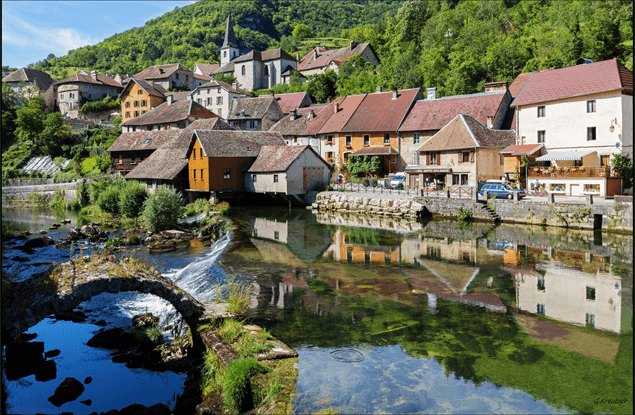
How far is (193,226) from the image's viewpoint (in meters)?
34.2

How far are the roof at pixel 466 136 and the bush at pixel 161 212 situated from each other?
24.0m

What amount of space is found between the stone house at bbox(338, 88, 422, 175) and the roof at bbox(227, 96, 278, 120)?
16.5 m

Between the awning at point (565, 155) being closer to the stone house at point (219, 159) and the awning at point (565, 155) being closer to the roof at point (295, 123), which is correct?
the stone house at point (219, 159)

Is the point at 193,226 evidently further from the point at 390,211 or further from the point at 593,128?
the point at 593,128

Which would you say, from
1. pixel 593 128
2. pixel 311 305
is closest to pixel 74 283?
pixel 311 305

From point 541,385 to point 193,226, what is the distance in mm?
28144

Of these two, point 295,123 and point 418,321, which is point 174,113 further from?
point 418,321

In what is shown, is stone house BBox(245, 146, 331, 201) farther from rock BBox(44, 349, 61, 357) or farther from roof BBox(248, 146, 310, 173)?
rock BBox(44, 349, 61, 357)

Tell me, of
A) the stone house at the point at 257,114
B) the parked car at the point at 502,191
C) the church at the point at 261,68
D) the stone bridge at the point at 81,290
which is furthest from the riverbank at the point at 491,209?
the church at the point at 261,68

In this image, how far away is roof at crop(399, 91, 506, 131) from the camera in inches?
1813

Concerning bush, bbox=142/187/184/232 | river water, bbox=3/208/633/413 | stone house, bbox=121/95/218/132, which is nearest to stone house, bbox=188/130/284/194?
bush, bbox=142/187/184/232

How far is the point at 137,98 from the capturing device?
83.5m

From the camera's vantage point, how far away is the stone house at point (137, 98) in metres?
82.5

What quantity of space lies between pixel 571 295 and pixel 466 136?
1056 inches
